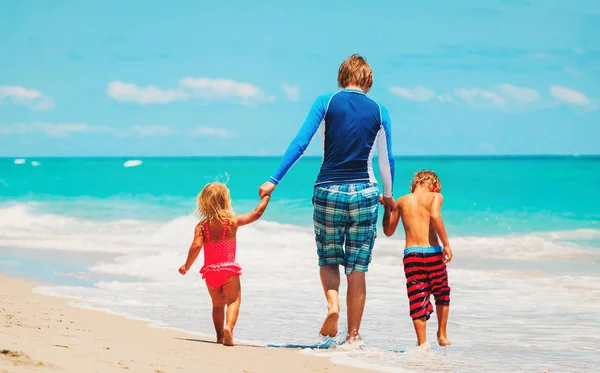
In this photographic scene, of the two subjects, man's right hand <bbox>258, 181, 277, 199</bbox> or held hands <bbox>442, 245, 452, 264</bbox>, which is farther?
held hands <bbox>442, 245, 452, 264</bbox>

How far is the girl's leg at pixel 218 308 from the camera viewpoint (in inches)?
212

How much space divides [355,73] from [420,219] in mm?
1054

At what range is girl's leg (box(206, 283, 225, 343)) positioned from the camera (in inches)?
212

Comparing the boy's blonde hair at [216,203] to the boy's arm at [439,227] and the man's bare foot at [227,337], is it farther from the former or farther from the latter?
the boy's arm at [439,227]

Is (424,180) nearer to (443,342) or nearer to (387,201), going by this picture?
(387,201)

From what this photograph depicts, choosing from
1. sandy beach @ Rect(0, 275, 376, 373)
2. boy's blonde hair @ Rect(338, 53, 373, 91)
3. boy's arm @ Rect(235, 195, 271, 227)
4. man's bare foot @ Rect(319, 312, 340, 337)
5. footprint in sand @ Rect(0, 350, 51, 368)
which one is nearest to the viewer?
footprint in sand @ Rect(0, 350, 51, 368)

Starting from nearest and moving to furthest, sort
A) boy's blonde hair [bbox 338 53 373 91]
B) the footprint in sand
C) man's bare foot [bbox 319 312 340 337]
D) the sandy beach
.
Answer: the footprint in sand → the sandy beach → man's bare foot [bbox 319 312 340 337] → boy's blonde hair [bbox 338 53 373 91]

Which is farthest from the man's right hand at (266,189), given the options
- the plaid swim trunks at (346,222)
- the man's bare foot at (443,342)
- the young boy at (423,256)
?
the man's bare foot at (443,342)

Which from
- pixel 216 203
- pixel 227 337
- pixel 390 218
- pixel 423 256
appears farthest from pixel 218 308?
pixel 423 256

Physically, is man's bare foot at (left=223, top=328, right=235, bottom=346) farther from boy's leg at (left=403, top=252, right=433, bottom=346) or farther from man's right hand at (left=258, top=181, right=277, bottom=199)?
boy's leg at (left=403, top=252, right=433, bottom=346)

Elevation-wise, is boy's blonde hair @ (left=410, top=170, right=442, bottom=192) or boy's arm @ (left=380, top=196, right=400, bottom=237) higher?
boy's blonde hair @ (left=410, top=170, right=442, bottom=192)

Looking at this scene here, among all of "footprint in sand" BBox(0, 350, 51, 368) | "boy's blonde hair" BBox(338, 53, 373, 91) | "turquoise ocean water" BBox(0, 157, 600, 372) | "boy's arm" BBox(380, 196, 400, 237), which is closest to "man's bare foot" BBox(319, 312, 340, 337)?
"turquoise ocean water" BBox(0, 157, 600, 372)

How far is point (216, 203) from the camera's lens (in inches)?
210

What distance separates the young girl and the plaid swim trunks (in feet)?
1.92
